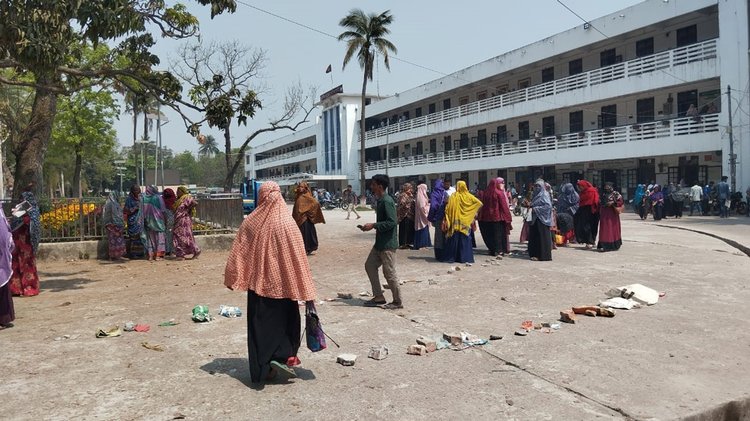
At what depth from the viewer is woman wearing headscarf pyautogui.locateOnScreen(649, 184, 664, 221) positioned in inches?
884

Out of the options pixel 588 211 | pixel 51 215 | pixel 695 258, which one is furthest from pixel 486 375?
pixel 51 215

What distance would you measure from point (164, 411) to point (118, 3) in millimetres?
6363

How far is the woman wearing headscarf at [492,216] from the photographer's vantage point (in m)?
11.3

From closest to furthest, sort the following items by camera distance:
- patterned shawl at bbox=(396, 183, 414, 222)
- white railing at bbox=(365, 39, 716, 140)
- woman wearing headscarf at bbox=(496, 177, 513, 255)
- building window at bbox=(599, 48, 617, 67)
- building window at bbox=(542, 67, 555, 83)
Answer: woman wearing headscarf at bbox=(496, 177, 513, 255) < patterned shawl at bbox=(396, 183, 414, 222) < white railing at bbox=(365, 39, 716, 140) < building window at bbox=(599, 48, 617, 67) < building window at bbox=(542, 67, 555, 83)

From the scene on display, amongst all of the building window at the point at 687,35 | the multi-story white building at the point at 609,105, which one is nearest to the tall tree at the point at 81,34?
the multi-story white building at the point at 609,105

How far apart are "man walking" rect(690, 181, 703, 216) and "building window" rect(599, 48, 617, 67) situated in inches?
354

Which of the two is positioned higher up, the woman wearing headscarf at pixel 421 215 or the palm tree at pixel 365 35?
the palm tree at pixel 365 35

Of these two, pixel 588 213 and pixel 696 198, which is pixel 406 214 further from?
pixel 696 198

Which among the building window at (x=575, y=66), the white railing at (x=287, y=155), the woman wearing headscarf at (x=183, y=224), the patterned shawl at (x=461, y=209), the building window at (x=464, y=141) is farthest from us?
the white railing at (x=287, y=155)

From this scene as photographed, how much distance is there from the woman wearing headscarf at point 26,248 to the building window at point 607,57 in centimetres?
2834

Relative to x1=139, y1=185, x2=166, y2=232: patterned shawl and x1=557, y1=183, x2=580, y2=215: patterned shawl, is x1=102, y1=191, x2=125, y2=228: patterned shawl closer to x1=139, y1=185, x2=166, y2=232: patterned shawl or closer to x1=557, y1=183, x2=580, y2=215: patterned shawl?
x1=139, y1=185, x2=166, y2=232: patterned shawl

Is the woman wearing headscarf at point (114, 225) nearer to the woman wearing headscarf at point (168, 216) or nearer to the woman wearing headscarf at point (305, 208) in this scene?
the woman wearing headscarf at point (168, 216)

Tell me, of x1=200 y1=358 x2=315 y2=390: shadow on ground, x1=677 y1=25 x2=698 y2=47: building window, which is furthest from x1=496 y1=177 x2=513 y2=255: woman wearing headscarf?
x1=677 y1=25 x2=698 y2=47: building window

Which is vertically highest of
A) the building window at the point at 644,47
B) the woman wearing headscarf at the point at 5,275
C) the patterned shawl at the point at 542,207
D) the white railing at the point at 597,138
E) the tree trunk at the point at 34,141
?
the building window at the point at 644,47
